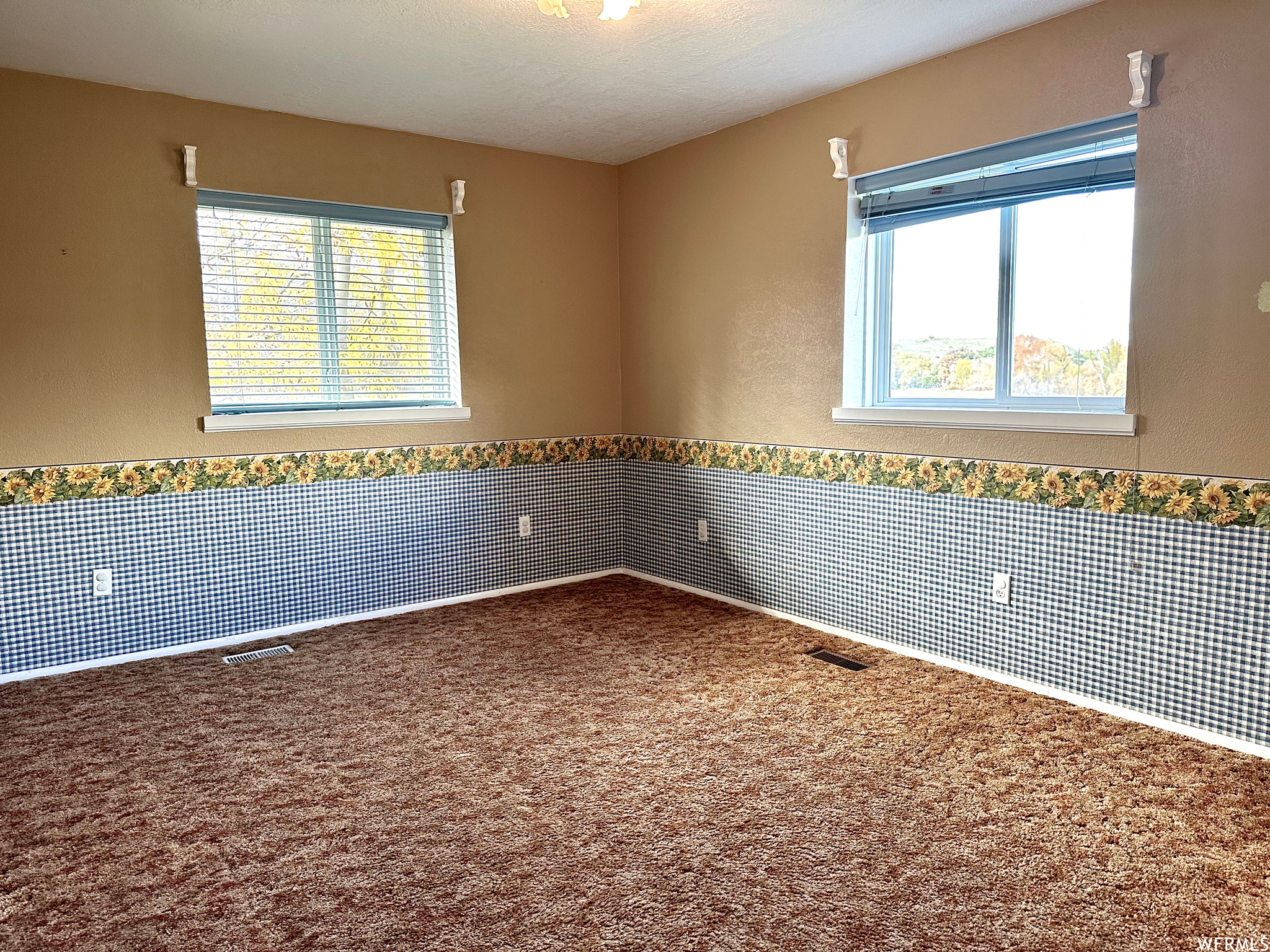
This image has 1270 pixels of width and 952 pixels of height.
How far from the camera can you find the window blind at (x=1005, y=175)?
2.93 metres

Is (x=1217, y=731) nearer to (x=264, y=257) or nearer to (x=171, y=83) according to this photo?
(x=264, y=257)

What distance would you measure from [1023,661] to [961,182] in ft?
5.96

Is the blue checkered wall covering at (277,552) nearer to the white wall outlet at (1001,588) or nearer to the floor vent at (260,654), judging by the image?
the floor vent at (260,654)

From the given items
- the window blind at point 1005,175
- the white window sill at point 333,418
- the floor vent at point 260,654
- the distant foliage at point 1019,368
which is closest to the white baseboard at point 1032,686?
the distant foliage at point 1019,368

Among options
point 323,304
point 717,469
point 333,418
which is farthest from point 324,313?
point 717,469

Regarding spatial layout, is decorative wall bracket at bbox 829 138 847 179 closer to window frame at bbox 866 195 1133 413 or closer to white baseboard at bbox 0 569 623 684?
window frame at bbox 866 195 1133 413

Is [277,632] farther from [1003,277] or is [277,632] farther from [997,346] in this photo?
[1003,277]

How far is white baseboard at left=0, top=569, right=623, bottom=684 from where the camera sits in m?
3.51

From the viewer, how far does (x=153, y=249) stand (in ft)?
11.9

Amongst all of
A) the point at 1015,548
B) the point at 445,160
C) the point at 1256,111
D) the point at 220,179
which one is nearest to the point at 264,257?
the point at 220,179

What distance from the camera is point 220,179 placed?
3.75 metres

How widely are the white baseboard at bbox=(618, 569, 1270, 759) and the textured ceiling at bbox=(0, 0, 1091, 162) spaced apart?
231 cm

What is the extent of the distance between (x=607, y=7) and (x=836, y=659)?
2496 mm

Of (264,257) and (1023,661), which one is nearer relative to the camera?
(1023,661)
